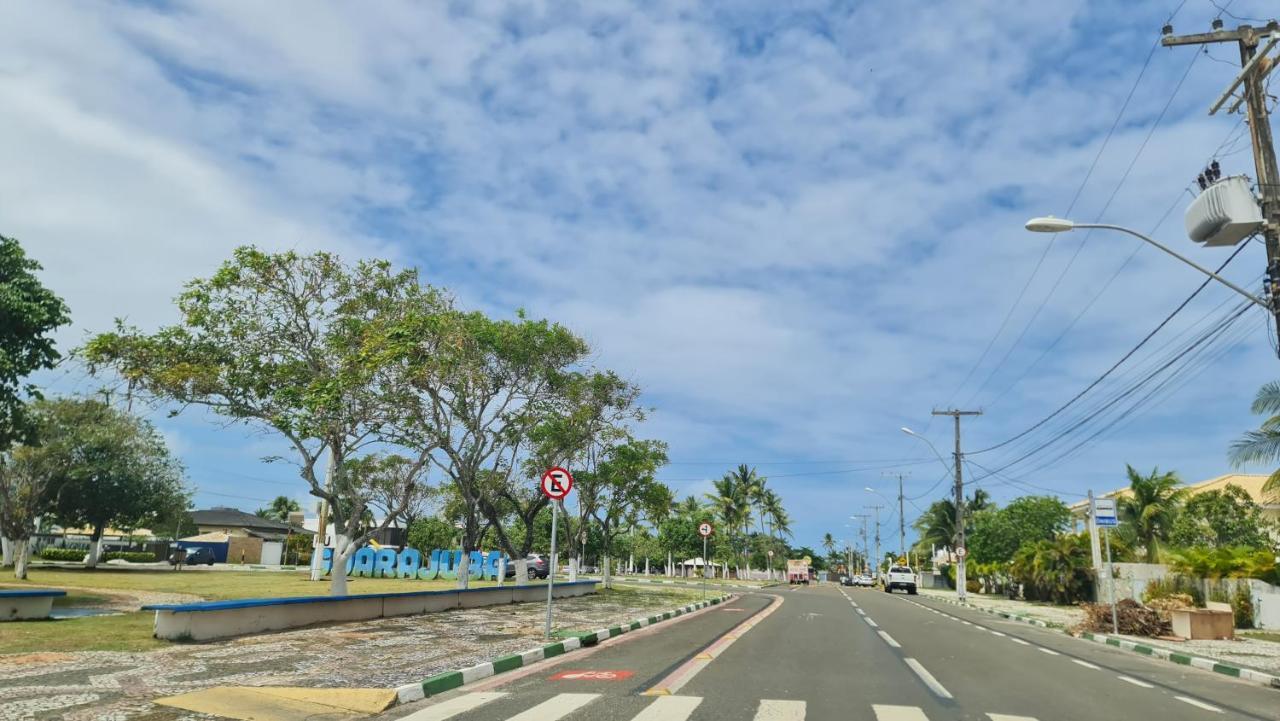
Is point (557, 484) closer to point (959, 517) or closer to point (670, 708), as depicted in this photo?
point (670, 708)

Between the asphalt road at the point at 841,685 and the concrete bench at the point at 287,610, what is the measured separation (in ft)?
18.5

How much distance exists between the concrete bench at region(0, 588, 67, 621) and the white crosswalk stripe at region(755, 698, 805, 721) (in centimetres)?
1478

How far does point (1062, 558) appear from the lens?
1328 inches

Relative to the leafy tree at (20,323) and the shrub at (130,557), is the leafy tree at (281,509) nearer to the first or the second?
the shrub at (130,557)

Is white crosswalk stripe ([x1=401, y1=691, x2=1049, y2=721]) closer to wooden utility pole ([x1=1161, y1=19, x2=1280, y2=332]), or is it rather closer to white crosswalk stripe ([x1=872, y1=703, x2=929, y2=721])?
white crosswalk stripe ([x1=872, y1=703, x2=929, y2=721])

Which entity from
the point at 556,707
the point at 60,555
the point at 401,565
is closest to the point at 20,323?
the point at 556,707

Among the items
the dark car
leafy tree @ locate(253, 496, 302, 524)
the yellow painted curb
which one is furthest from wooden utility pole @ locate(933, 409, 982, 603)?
leafy tree @ locate(253, 496, 302, 524)

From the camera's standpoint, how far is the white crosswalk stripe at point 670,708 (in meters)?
7.29

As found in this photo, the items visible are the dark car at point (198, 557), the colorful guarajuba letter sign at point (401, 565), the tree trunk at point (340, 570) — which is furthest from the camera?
the dark car at point (198, 557)

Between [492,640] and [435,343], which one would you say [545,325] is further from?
[492,640]

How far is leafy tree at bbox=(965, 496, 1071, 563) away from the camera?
50750 millimetres

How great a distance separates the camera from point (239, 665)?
999 cm

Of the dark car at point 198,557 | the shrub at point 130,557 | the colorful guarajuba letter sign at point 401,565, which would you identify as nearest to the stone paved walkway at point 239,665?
the colorful guarajuba letter sign at point 401,565

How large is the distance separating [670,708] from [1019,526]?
50.4 m
